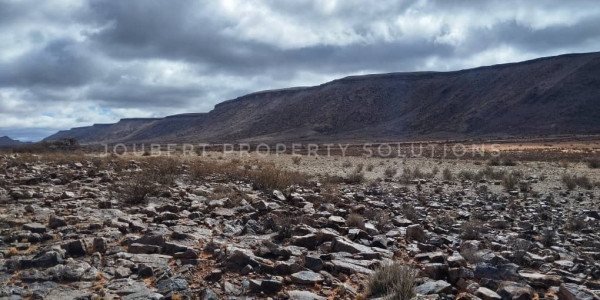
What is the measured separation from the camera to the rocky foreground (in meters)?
4.54

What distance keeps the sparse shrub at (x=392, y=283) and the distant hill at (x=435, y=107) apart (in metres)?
76.2

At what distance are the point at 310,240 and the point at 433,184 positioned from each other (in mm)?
10661

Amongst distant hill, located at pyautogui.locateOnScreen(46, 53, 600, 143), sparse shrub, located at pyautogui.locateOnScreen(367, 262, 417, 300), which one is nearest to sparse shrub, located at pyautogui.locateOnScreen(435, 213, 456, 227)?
sparse shrub, located at pyautogui.locateOnScreen(367, 262, 417, 300)

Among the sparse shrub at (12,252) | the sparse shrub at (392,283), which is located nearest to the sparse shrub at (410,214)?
the sparse shrub at (392,283)

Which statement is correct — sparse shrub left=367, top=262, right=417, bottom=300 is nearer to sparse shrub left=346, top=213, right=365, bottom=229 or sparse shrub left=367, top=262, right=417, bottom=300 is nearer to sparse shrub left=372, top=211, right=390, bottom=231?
sparse shrub left=346, top=213, right=365, bottom=229

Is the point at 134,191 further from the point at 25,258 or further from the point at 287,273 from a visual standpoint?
the point at 287,273

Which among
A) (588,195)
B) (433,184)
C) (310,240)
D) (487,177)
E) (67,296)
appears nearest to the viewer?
(67,296)

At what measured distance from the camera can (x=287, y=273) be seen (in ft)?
16.5

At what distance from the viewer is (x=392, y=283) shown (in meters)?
4.30

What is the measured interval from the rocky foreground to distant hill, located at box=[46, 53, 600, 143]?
72.3m

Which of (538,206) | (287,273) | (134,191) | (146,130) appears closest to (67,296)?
(287,273)

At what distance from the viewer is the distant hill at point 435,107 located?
7894cm

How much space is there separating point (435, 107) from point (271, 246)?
97.7 m

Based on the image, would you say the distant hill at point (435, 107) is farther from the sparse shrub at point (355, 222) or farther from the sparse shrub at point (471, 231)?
the sparse shrub at point (355, 222)
